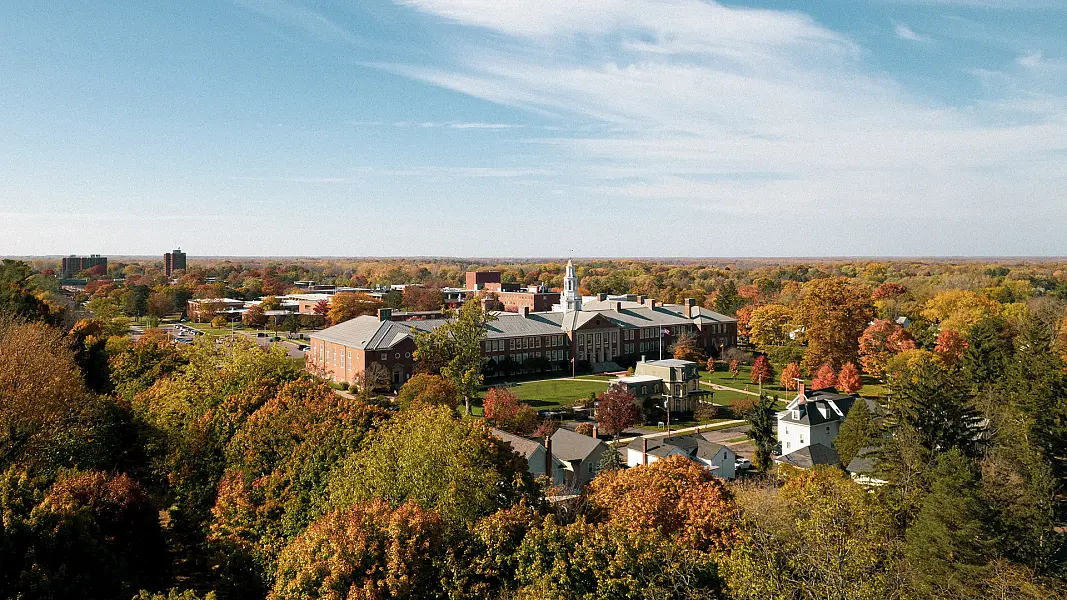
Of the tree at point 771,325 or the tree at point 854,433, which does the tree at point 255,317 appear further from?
the tree at point 854,433

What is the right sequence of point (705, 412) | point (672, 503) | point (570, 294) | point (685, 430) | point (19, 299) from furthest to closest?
point (570, 294) < point (705, 412) < point (685, 430) < point (19, 299) < point (672, 503)

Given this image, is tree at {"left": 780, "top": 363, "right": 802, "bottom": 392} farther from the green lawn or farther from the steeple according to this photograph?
the steeple

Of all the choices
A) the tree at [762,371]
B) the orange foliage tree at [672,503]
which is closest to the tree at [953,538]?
the orange foliage tree at [672,503]

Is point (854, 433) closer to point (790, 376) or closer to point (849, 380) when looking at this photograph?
point (849, 380)

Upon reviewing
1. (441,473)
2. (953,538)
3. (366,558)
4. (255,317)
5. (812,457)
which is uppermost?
(441,473)

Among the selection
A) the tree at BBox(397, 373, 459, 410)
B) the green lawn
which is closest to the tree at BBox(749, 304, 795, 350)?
the green lawn

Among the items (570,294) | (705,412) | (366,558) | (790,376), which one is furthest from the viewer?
(570,294)

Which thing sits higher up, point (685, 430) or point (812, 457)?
point (812, 457)

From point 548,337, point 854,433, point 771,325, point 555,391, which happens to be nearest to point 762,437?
point 854,433

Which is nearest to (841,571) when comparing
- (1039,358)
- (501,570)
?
(501,570)
